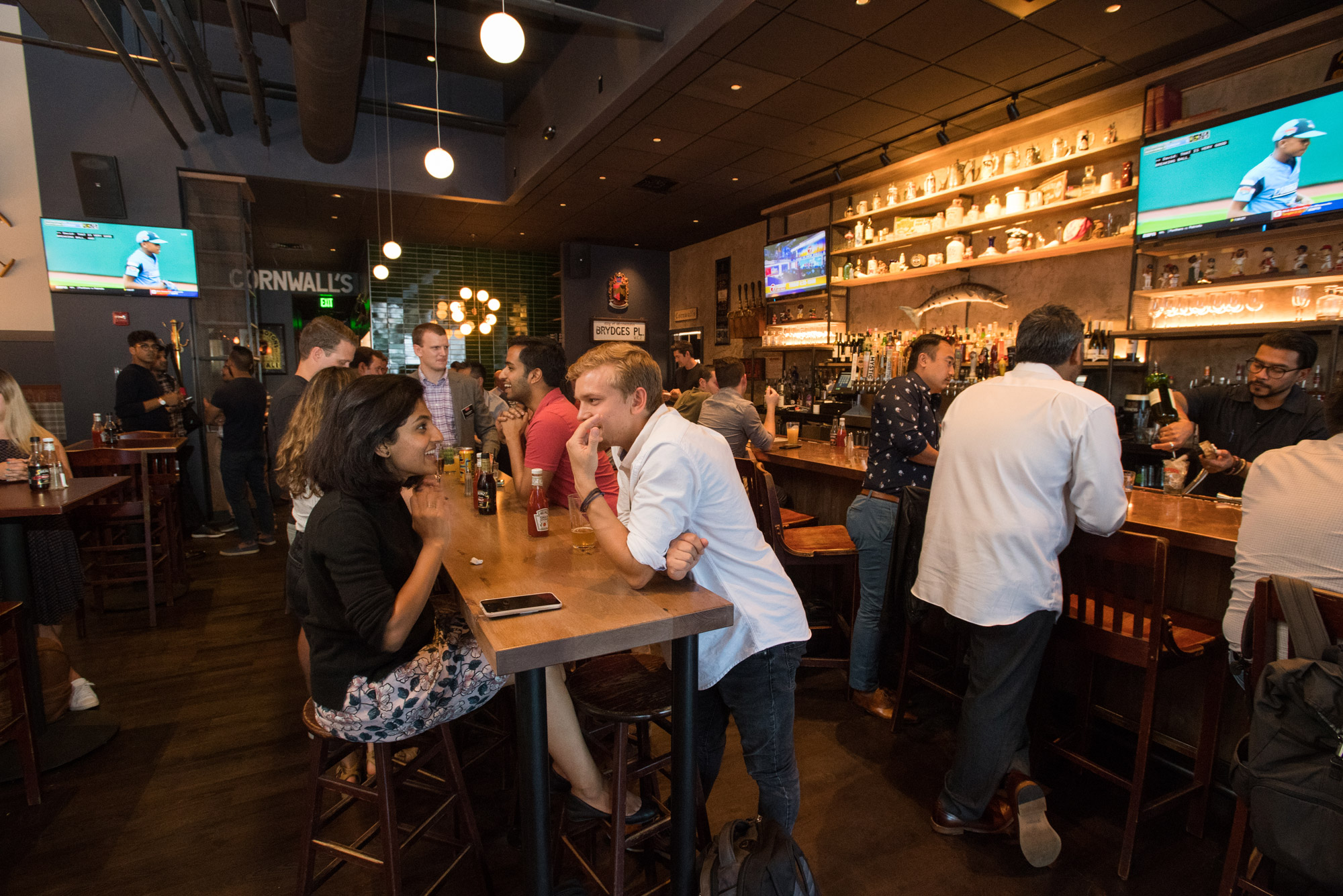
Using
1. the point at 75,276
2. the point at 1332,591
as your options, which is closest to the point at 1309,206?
the point at 1332,591

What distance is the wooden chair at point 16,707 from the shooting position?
2.41 m

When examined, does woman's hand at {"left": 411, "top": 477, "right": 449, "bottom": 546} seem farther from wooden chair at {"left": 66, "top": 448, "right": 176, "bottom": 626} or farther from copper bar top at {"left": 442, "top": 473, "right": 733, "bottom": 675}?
→ wooden chair at {"left": 66, "top": 448, "right": 176, "bottom": 626}

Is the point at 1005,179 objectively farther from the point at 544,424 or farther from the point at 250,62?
the point at 250,62

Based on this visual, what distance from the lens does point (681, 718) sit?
162 cm

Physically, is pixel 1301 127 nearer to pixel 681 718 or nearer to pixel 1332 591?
pixel 1332 591

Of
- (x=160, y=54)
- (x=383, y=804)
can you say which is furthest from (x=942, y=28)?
(x=160, y=54)

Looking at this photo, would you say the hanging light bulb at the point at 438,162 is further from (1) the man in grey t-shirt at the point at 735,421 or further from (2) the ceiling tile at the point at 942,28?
(2) the ceiling tile at the point at 942,28

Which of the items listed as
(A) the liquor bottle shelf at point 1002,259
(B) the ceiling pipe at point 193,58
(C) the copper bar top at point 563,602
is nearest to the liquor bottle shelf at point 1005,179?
(A) the liquor bottle shelf at point 1002,259

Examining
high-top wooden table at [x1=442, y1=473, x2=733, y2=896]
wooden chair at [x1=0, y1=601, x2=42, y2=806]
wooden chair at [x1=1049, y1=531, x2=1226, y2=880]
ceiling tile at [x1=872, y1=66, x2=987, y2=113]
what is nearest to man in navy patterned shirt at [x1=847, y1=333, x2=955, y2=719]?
wooden chair at [x1=1049, y1=531, x2=1226, y2=880]

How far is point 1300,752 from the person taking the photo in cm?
149

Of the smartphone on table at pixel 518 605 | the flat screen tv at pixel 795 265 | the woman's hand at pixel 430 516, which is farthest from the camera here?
the flat screen tv at pixel 795 265

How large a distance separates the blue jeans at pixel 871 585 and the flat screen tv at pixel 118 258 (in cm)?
738

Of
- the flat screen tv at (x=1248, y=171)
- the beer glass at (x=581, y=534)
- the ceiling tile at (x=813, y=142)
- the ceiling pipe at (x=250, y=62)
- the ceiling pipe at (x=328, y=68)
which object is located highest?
the ceiling pipe at (x=250, y=62)

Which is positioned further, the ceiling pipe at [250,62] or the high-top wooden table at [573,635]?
the ceiling pipe at [250,62]
